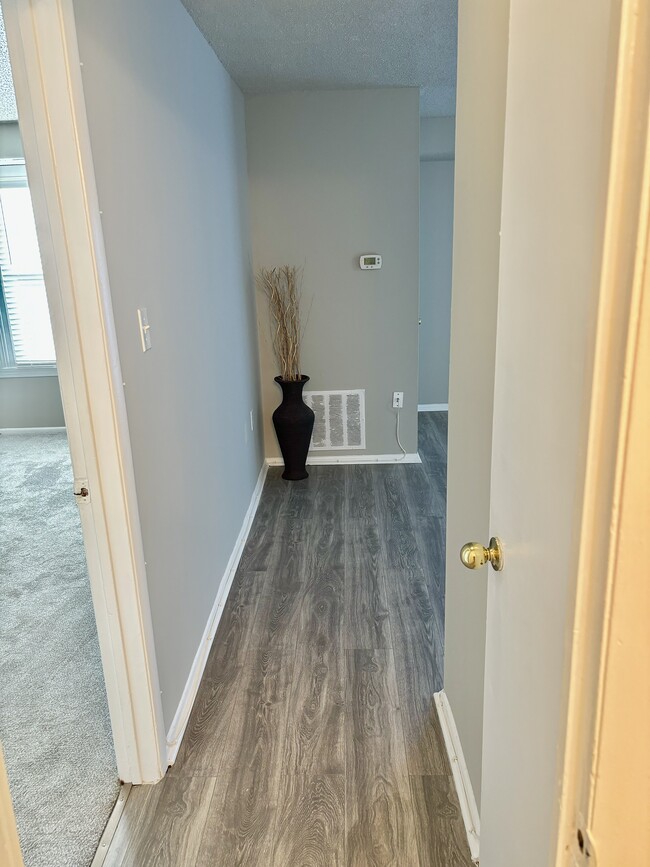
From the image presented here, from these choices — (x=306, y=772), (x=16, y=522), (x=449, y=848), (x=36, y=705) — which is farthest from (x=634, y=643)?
(x=16, y=522)

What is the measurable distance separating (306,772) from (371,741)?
226 mm

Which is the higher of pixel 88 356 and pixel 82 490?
pixel 88 356

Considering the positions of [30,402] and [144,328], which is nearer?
[144,328]

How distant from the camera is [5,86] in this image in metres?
3.79

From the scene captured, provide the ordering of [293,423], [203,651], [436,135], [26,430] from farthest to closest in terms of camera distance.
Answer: [26,430] → [436,135] → [293,423] → [203,651]

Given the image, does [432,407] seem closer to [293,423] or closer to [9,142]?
[293,423]

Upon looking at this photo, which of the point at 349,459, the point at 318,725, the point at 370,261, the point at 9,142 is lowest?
the point at 318,725

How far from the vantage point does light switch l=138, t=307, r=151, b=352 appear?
173cm

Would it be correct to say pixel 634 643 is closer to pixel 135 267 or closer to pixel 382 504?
pixel 135 267

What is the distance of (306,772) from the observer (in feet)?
5.90

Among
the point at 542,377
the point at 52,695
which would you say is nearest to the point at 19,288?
the point at 52,695

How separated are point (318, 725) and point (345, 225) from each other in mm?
3050

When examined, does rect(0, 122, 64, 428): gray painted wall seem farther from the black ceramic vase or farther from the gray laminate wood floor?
the gray laminate wood floor

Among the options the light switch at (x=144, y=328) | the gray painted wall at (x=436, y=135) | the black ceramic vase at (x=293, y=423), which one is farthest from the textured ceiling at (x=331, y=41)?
the black ceramic vase at (x=293, y=423)
